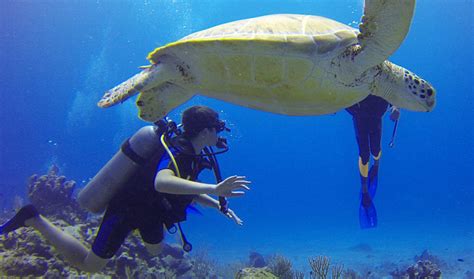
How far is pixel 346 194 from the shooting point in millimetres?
84500

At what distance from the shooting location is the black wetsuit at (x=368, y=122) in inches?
190

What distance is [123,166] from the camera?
12.0 ft

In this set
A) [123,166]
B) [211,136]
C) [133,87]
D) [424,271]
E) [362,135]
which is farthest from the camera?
[424,271]

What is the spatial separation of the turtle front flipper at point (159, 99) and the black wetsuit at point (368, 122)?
3.02 metres

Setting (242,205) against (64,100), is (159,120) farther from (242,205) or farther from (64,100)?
(242,205)

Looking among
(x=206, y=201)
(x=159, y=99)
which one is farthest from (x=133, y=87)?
(x=206, y=201)

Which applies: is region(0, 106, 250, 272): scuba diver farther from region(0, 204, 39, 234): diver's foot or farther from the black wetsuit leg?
the black wetsuit leg

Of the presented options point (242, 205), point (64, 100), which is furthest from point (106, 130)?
point (242, 205)

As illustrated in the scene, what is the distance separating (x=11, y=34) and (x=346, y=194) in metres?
83.4

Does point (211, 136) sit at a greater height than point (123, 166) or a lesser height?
greater

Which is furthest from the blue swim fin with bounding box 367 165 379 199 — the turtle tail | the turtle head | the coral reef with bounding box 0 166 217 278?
the turtle tail

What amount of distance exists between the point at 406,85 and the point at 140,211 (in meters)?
3.41

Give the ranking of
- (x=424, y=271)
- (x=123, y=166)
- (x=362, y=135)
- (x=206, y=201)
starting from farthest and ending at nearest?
(x=424, y=271), (x=362, y=135), (x=206, y=201), (x=123, y=166)

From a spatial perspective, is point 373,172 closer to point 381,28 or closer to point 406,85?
point 406,85
